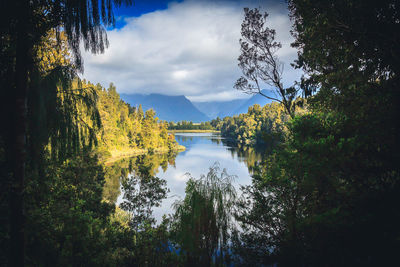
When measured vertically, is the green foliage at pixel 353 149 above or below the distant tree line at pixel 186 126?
below

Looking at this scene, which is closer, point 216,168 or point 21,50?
point 21,50

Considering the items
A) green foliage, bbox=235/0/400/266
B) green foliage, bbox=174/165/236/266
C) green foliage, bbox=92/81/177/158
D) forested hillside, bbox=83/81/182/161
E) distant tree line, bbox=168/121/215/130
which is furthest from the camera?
distant tree line, bbox=168/121/215/130

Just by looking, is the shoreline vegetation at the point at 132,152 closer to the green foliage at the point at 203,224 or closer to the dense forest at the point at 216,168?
the dense forest at the point at 216,168

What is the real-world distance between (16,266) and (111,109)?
4572 cm

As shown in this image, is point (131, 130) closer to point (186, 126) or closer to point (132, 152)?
point (132, 152)

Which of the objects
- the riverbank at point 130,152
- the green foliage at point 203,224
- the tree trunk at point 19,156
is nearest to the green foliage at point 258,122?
the riverbank at point 130,152

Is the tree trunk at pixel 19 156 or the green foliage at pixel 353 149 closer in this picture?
the tree trunk at pixel 19 156

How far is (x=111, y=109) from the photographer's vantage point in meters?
43.9

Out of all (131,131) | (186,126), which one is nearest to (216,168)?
(131,131)

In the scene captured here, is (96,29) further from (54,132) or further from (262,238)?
(262,238)

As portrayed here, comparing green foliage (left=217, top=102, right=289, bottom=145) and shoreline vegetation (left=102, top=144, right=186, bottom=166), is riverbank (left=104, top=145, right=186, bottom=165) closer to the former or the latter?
shoreline vegetation (left=102, top=144, right=186, bottom=166)

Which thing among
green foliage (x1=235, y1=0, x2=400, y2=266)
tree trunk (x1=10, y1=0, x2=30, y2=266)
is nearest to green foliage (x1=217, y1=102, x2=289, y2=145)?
green foliage (x1=235, y1=0, x2=400, y2=266)

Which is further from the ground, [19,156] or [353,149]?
[19,156]

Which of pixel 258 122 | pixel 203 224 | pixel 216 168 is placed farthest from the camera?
pixel 258 122
